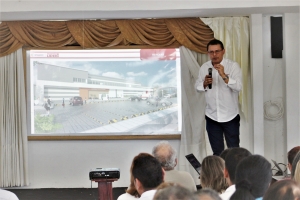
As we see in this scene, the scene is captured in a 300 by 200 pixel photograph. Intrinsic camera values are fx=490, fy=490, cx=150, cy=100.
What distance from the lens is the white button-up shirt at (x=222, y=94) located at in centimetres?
535

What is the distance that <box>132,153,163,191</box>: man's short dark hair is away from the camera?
282cm

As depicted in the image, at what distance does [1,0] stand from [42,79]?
132 cm

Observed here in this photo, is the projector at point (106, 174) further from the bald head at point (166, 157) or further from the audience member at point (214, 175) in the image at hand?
the audience member at point (214, 175)

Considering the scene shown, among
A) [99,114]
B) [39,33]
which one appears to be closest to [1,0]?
[39,33]

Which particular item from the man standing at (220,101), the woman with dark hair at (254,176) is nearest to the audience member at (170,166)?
the woman with dark hair at (254,176)

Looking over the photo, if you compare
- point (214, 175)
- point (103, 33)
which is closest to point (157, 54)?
point (103, 33)

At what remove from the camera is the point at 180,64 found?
20.7ft

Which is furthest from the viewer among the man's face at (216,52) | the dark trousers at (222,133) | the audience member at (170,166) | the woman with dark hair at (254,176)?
the dark trousers at (222,133)

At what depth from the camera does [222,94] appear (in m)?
5.43

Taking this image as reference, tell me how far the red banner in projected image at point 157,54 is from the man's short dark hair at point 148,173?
3.59 metres

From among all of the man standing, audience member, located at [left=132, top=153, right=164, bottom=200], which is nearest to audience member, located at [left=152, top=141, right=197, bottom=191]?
audience member, located at [left=132, top=153, right=164, bottom=200]

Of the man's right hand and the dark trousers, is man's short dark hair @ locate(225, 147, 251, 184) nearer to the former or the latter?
the man's right hand

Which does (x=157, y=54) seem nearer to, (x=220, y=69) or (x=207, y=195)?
(x=220, y=69)

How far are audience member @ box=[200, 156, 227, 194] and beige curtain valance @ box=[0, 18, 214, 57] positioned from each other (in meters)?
3.22
